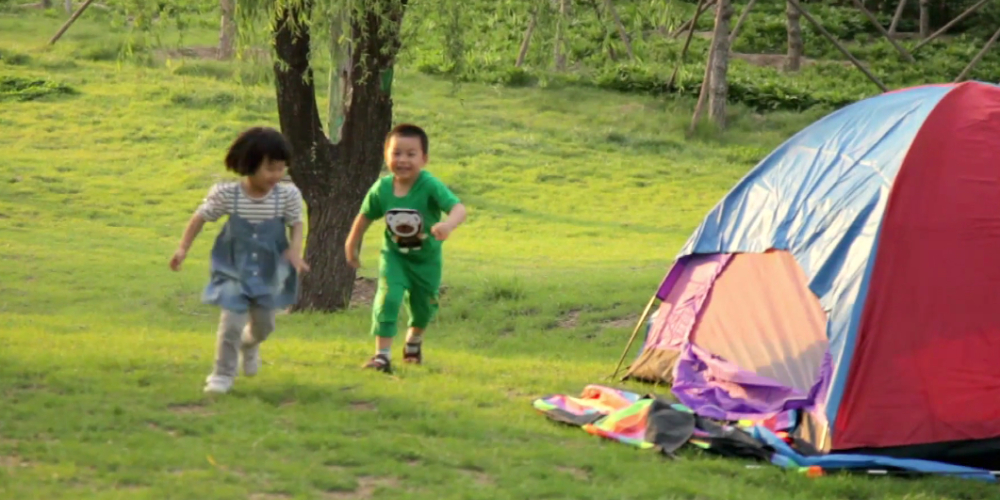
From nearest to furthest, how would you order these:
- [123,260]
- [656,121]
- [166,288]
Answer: [166,288] → [123,260] → [656,121]

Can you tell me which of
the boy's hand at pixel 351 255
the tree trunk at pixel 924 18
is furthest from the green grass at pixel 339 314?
the tree trunk at pixel 924 18

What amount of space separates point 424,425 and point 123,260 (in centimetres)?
977

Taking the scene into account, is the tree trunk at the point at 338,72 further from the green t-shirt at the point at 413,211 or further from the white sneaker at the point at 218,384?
the white sneaker at the point at 218,384

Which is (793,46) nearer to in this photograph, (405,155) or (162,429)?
(405,155)

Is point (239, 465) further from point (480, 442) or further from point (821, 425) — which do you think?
point (821, 425)

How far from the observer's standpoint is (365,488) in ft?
19.4

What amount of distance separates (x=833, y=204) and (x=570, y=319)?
4873mm

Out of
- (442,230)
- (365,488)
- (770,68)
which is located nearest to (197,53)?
(770,68)

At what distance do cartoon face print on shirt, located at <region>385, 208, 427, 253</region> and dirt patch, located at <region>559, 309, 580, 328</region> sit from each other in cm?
418

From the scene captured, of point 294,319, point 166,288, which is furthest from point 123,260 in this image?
point 294,319

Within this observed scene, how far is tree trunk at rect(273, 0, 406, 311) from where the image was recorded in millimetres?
11906

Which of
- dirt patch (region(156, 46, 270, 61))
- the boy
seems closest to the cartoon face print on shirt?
the boy

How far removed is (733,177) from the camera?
22953 millimetres

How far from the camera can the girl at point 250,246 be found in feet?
23.8
